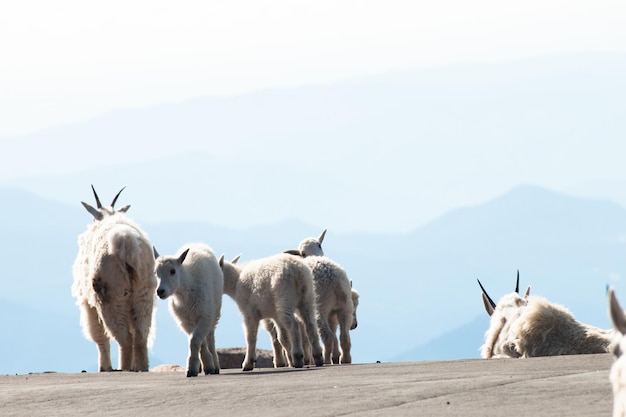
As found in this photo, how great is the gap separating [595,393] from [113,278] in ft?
26.2

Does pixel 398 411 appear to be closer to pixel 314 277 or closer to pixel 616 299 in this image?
pixel 616 299

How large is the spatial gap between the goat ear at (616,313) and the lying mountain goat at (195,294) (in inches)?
316

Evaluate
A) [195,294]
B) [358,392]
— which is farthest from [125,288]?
[358,392]

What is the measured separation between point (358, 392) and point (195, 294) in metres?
3.51

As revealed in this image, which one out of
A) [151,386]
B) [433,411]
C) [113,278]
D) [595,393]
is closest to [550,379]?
[595,393]

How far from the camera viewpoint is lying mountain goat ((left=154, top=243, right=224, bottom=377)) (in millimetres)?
12383

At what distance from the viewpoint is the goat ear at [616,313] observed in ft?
15.2

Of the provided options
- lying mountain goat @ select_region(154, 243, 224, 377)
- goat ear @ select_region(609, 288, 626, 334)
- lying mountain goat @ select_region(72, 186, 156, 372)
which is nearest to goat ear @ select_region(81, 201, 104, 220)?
lying mountain goat @ select_region(72, 186, 156, 372)

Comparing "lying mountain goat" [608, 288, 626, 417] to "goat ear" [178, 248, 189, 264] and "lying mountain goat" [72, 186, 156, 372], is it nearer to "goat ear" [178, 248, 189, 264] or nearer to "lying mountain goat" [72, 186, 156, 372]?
"goat ear" [178, 248, 189, 264]

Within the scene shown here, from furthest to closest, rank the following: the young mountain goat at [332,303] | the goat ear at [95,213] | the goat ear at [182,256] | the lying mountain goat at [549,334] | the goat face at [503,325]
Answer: the goat ear at [95,213]
the young mountain goat at [332,303]
the goat face at [503,325]
the lying mountain goat at [549,334]
the goat ear at [182,256]

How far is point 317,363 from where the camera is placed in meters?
13.5

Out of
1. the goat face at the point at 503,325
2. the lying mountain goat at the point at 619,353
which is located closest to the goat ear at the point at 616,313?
the lying mountain goat at the point at 619,353

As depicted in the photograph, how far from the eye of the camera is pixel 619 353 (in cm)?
480

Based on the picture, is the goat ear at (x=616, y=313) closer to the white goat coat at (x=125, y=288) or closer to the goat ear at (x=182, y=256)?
the goat ear at (x=182, y=256)
